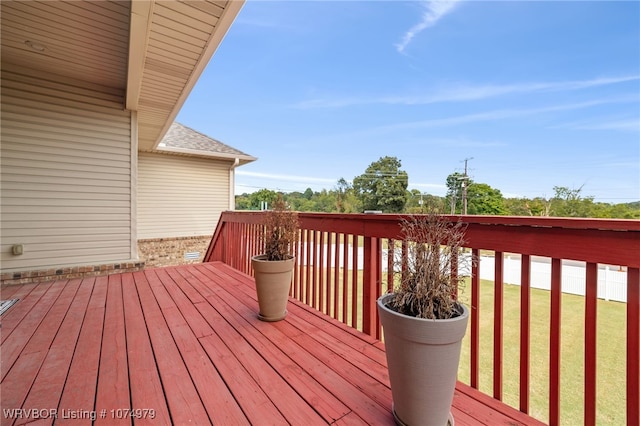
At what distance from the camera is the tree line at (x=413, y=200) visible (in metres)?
8.47

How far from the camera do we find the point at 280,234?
7.88 ft

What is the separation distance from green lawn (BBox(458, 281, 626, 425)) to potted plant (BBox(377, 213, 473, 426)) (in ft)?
2.41

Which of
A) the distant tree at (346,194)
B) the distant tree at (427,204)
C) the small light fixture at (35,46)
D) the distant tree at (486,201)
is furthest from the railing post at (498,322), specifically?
the distant tree at (346,194)

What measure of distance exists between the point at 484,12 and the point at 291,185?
28041 millimetres

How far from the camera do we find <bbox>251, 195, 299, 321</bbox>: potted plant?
7.43 feet

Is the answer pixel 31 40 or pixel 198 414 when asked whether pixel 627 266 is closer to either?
pixel 198 414

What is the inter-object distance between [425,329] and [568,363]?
4653mm

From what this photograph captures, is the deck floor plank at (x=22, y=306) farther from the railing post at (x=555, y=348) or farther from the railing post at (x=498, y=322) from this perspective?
the railing post at (x=555, y=348)

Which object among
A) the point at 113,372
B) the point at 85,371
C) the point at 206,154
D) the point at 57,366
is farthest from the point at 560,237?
the point at 206,154

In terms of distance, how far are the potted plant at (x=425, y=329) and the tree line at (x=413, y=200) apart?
0.30 metres

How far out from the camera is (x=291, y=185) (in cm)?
4019

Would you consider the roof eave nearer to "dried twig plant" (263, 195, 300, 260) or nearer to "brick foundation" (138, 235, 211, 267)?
"brick foundation" (138, 235, 211, 267)

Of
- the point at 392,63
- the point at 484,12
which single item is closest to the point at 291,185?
the point at 392,63

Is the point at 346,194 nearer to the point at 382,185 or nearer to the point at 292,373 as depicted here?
the point at 382,185
